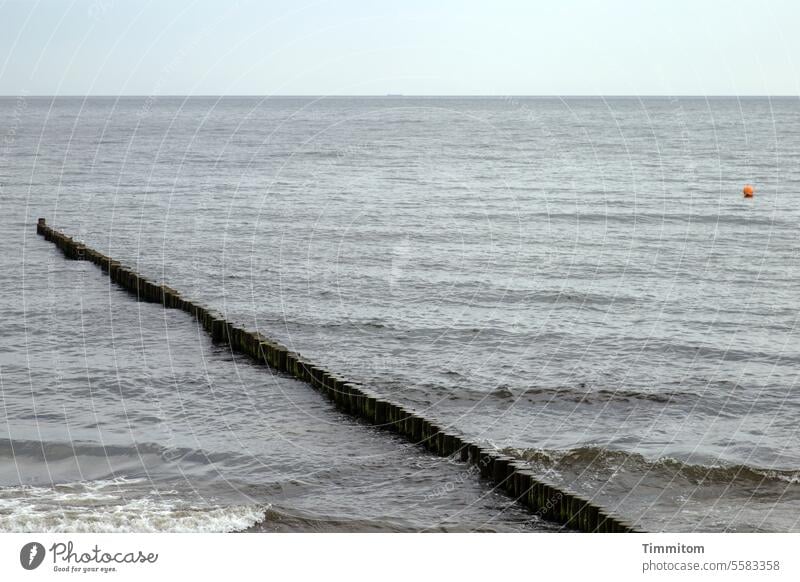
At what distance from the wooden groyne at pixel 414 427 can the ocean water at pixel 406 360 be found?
12.8 inches

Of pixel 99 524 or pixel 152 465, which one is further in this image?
pixel 152 465

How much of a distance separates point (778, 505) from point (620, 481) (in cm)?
248

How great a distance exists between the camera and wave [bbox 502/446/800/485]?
59.9ft

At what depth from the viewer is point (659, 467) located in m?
18.7

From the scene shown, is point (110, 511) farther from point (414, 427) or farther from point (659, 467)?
point (659, 467)

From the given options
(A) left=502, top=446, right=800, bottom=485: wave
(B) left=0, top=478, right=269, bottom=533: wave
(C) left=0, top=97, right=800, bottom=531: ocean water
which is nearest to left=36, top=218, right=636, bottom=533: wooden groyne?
(C) left=0, top=97, right=800, bottom=531: ocean water

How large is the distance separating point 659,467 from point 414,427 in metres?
4.30

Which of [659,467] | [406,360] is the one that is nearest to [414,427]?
[659,467]

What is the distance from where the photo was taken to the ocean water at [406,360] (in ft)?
55.4

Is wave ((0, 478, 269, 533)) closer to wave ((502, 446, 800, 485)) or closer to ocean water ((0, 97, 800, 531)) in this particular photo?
ocean water ((0, 97, 800, 531))

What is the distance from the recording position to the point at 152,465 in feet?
58.8

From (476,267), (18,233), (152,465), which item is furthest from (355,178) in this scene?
(152,465)

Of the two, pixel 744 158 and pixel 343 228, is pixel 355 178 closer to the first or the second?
pixel 343 228

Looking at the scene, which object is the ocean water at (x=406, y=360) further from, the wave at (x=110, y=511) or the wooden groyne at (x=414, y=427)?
the wooden groyne at (x=414, y=427)
